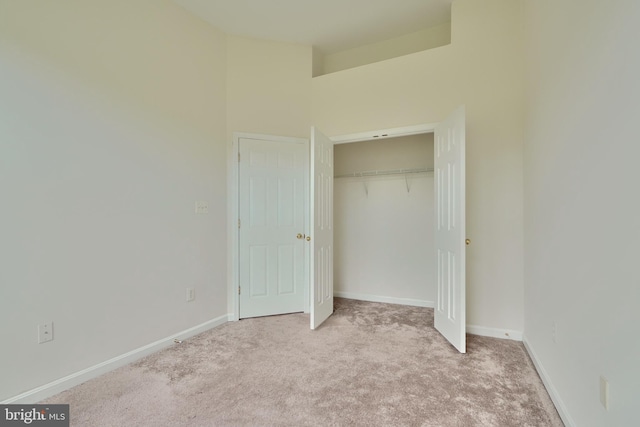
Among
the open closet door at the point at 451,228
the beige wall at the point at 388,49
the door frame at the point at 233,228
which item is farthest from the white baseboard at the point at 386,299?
the beige wall at the point at 388,49

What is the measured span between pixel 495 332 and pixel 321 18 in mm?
3564

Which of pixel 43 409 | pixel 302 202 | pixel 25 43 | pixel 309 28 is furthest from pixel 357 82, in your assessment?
pixel 43 409

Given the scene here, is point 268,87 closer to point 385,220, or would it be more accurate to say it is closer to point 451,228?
point 385,220

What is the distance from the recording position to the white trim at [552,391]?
1.49 m

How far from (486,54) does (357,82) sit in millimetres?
1268

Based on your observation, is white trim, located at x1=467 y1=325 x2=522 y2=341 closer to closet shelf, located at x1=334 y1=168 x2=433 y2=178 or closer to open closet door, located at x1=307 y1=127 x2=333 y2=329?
open closet door, located at x1=307 y1=127 x2=333 y2=329

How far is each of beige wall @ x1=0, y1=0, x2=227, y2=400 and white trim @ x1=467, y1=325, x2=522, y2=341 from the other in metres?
2.60

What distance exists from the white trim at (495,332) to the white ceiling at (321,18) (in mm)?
3178

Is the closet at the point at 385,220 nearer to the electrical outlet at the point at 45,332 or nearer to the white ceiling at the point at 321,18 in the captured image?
the white ceiling at the point at 321,18

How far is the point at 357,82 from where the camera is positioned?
10.6 ft

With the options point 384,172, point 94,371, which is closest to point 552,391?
point 384,172

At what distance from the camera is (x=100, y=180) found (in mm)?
2102

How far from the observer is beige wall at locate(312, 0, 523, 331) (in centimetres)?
259

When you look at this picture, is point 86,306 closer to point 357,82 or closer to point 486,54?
point 357,82
